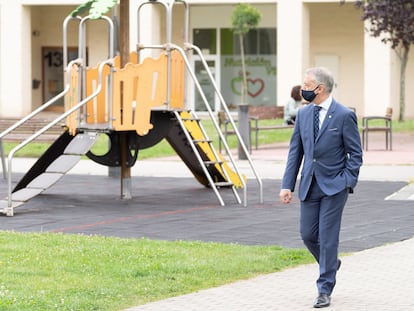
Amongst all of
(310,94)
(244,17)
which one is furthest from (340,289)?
(244,17)

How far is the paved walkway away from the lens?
29.9ft

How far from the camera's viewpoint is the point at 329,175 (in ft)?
29.4

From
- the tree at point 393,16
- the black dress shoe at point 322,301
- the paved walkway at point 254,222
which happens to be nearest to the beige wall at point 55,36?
the tree at point 393,16

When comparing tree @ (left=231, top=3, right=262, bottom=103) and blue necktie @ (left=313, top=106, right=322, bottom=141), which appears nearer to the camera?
blue necktie @ (left=313, top=106, right=322, bottom=141)

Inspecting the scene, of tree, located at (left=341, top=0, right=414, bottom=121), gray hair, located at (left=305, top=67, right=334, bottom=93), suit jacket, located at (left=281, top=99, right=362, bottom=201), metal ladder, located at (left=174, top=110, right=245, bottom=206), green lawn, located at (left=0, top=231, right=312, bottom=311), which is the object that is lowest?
green lawn, located at (left=0, top=231, right=312, bottom=311)

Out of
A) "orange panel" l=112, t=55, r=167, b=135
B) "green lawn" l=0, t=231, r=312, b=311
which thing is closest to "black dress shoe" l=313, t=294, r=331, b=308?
"green lawn" l=0, t=231, r=312, b=311

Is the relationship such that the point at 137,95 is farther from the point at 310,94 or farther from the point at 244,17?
the point at 244,17

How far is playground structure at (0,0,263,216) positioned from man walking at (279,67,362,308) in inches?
280

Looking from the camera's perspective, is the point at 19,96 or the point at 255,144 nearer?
the point at 255,144

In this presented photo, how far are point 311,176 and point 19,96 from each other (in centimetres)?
3902

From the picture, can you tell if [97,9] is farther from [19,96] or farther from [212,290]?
[19,96]

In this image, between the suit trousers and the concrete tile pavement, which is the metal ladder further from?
the suit trousers

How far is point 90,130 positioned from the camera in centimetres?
1689

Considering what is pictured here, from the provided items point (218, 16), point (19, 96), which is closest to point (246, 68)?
point (218, 16)
